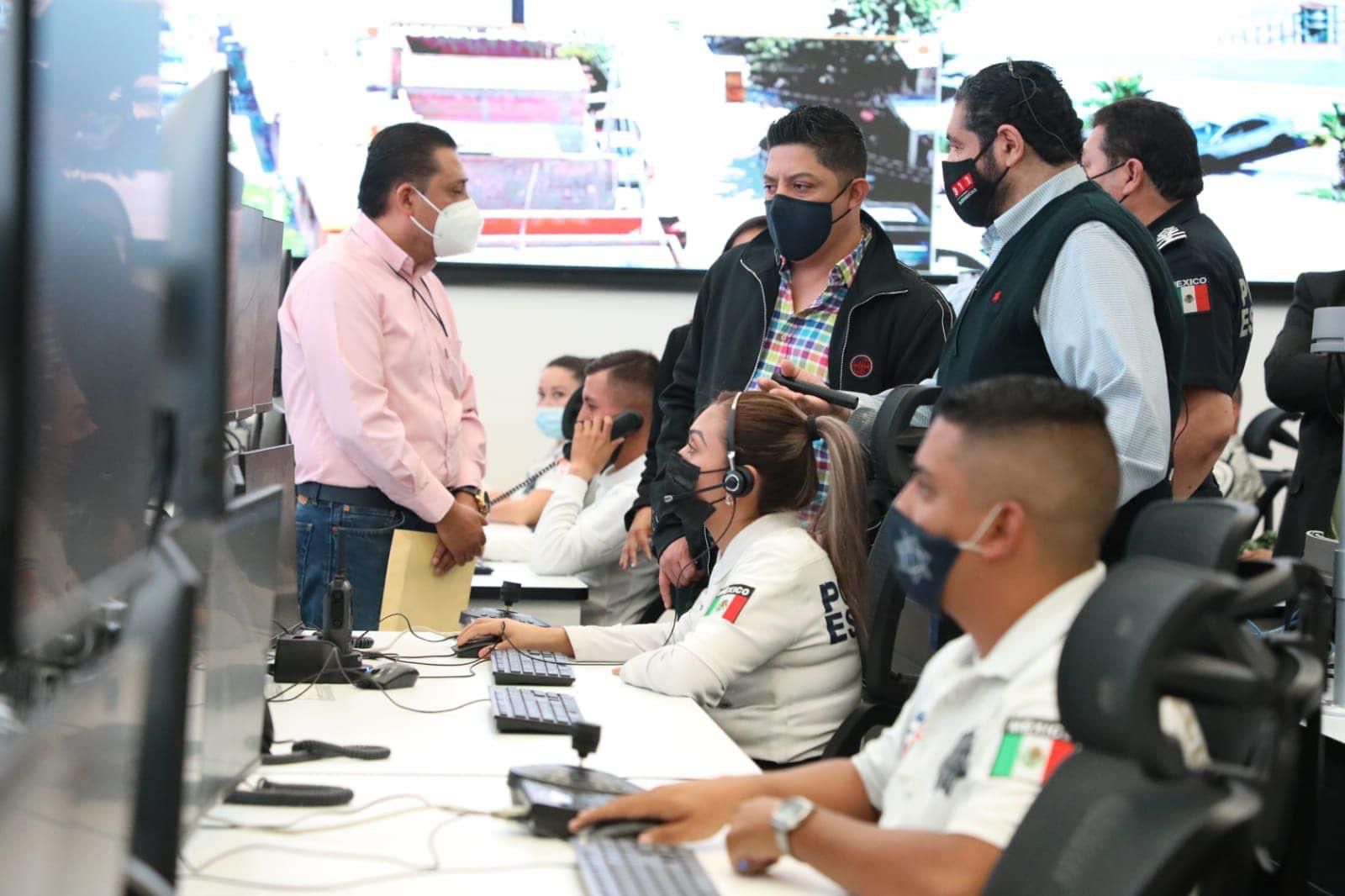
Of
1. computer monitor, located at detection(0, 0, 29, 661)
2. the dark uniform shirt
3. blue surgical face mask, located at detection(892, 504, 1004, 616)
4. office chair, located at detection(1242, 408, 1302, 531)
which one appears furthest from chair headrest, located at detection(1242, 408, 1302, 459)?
computer monitor, located at detection(0, 0, 29, 661)

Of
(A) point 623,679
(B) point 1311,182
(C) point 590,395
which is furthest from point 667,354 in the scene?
(B) point 1311,182

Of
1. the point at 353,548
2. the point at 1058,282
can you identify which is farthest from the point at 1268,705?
the point at 353,548

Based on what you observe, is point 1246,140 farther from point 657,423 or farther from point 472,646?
point 472,646

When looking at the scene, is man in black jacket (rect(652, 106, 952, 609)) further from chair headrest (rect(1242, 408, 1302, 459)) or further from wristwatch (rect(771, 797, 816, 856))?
chair headrest (rect(1242, 408, 1302, 459))

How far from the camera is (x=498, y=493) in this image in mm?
4961

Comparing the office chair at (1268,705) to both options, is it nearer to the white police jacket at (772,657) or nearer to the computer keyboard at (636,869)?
the computer keyboard at (636,869)

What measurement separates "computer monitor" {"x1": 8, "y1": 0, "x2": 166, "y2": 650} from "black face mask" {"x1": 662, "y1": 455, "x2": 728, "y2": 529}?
1306 millimetres

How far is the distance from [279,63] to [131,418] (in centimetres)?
409

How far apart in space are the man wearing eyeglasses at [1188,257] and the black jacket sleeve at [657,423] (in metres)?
1.05

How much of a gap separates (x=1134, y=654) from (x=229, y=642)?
0.88m

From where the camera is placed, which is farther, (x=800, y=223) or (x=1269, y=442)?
(x=1269, y=442)

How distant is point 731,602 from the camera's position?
2350 millimetres

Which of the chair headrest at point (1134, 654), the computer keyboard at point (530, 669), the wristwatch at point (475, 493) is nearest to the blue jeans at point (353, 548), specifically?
the wristwatch at point (475, 493)

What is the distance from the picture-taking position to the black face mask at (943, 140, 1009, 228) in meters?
2.43
